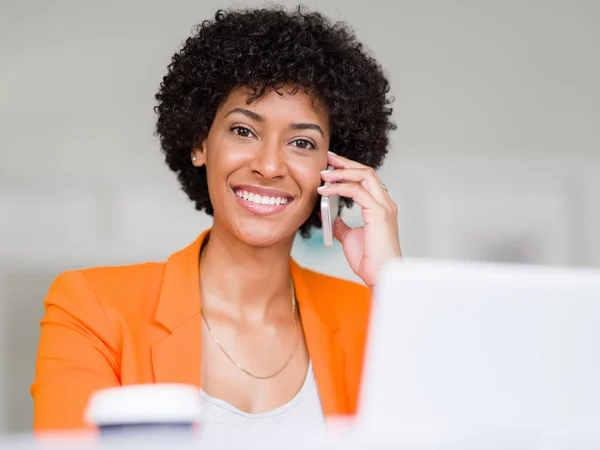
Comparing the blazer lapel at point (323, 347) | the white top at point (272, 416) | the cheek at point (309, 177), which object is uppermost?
the cheek at point (309, 177)

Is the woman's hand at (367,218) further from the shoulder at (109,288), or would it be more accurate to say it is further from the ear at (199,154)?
the shoulder at (109,288)

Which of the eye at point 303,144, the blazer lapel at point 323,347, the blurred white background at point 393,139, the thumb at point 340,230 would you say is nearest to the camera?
the blazer lapel at point 323,347

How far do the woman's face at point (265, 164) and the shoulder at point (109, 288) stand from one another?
25 centimetres

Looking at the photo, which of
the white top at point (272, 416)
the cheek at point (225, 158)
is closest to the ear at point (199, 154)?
the cheek at point (225, 158)

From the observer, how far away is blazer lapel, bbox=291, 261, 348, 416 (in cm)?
195

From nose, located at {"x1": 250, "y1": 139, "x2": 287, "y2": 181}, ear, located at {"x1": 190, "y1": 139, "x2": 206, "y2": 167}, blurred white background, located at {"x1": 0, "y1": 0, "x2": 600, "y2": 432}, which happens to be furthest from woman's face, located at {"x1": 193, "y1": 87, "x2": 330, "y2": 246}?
blurred white background, located at {"x1": 0, "y1": 0, "x2": 600, "y2": 432}

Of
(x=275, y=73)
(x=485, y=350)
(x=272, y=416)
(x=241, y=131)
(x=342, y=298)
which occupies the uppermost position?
(x=275, y=73)

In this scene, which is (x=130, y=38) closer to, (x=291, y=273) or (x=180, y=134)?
(x=180, y=134)

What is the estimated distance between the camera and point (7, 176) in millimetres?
3893

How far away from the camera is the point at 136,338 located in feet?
6.07

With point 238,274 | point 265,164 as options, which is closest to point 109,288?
point 238,274

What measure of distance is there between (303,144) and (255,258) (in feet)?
1.07

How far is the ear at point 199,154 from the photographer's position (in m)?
2.22

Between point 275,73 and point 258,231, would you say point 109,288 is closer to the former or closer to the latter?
point 258,231
